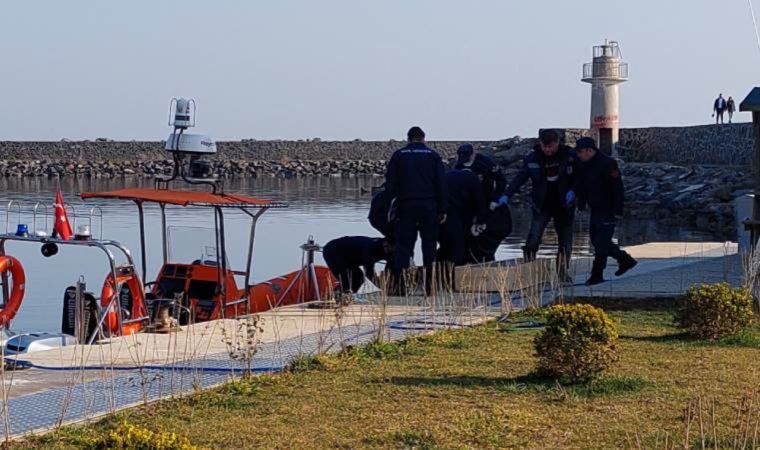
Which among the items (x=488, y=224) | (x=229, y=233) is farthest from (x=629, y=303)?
(x=229, y=233)

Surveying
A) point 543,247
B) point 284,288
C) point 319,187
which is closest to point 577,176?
point 284,288

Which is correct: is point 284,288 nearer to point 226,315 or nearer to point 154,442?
point 226,315

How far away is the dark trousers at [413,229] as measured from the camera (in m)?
13.8

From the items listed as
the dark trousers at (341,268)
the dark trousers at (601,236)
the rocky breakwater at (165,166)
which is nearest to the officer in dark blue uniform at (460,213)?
the dark trousers at (341,268)

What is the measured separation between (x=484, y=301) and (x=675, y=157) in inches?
1897

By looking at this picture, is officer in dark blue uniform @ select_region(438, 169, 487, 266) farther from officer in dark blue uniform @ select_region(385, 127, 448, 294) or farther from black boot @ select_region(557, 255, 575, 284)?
black boot @ select_region(557, 255, 575, 284)

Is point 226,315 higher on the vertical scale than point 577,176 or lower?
lower

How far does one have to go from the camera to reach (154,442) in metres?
5.67

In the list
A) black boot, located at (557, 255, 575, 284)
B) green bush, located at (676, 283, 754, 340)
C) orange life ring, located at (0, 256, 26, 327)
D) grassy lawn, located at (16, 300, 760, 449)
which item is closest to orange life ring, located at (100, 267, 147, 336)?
orange life ring, located at (0, 256, 26, 327)

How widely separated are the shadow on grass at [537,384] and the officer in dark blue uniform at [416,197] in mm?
5109

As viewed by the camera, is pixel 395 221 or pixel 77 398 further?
pixel 395 221

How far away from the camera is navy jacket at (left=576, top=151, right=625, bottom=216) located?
47.5 feet

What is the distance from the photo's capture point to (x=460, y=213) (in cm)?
1529

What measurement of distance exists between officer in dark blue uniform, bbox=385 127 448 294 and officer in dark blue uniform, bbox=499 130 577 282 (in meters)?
1.29
